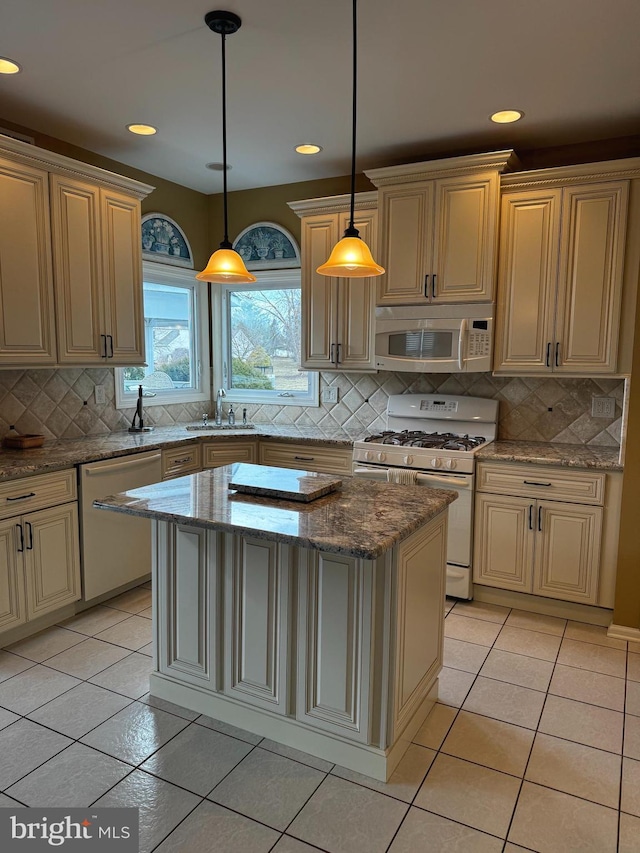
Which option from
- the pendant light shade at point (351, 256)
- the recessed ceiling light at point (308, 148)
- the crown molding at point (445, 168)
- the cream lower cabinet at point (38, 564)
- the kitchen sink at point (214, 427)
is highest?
the recessed ceiling light at point (308, 148)

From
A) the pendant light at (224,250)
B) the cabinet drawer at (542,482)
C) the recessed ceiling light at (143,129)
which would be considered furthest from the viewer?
the recessed ceiling light at (143,129)

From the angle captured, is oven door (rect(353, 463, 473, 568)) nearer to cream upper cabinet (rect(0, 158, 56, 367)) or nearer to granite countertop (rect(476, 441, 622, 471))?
granite countertop (rect(476, 441, 622, 471))

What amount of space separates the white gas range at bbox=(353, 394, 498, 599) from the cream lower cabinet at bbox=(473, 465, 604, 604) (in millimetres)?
94

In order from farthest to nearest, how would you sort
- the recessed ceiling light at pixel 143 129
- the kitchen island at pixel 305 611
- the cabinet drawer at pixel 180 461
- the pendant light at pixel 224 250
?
the cabinet drawer at pixel 180 461, the recessed ceiling light at pixel 143 129, the pendant light at pixel 224 250, the kitchen island at pixel 305 611

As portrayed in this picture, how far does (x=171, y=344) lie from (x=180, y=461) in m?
1.23

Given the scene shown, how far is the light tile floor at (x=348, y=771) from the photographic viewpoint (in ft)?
6.06

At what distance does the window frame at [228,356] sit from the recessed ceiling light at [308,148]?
0.95 m

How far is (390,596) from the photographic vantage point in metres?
2.00

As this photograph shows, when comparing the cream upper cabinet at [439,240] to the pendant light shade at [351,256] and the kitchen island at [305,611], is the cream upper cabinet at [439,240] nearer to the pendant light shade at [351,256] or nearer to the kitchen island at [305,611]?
the pendant light shade at [351,256]

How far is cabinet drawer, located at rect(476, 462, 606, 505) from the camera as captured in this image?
127 inches

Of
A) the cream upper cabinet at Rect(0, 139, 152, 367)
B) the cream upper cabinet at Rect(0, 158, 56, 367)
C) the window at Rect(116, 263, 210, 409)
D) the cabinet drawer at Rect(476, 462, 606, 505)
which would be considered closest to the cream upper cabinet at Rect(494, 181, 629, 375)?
the cabinet drawer at Rect(476, 462, 606, 505)

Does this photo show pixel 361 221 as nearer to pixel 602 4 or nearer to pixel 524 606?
pixel 602 4

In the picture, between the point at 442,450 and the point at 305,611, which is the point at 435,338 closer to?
the point at 442,450

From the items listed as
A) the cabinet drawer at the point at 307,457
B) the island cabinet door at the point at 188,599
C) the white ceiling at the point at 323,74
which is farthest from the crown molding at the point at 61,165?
the island cabinet door at the point at 188,599
